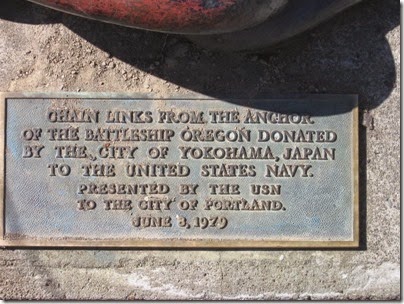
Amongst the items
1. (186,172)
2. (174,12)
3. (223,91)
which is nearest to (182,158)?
(186,172)

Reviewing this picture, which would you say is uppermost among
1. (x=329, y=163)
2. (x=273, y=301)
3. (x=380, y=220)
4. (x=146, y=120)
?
(x=146, y=120)

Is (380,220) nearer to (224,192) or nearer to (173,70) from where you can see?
(224,192)

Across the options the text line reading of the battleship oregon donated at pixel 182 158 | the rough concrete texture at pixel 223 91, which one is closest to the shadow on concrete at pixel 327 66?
the rough concrete texture at pixel 223 91

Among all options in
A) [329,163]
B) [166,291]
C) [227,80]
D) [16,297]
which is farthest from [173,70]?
[16,297]

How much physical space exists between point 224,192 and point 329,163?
0.51m

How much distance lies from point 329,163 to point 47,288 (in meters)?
1.47

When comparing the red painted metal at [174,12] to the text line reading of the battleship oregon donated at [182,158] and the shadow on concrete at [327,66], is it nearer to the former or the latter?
the shadow on concrete at [327,66]

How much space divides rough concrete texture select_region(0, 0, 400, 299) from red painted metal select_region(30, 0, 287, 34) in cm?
48

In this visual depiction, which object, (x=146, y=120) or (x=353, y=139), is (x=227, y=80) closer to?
(x=146, y=120)

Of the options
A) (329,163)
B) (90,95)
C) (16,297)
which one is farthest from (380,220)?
(16,297)

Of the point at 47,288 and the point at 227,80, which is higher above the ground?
the point at 227,80

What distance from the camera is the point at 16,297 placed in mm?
2805

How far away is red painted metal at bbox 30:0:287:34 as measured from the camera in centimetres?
217

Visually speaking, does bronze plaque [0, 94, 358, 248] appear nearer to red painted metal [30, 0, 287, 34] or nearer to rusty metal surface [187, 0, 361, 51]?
rusty metal surface [187, 0, 361, 51]
